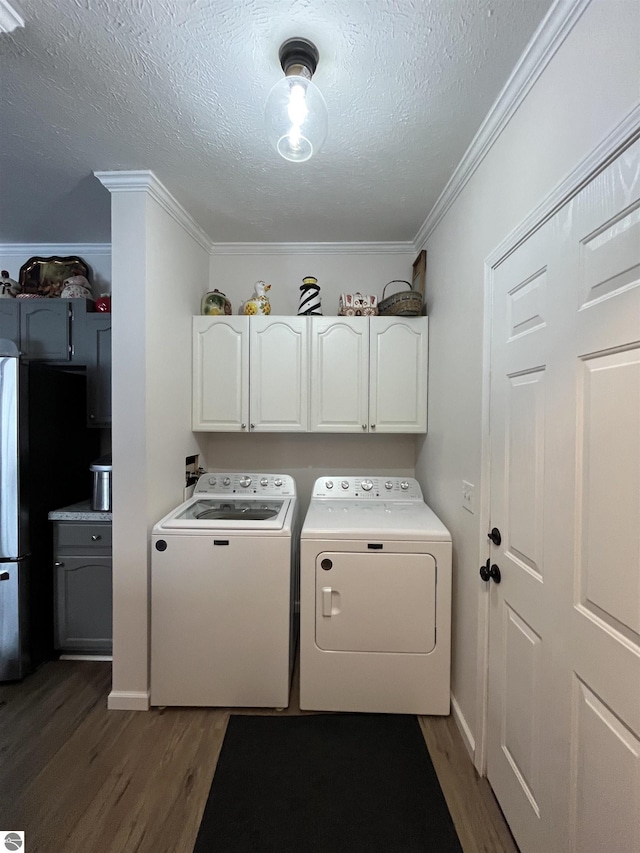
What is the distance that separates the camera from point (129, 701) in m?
1.86

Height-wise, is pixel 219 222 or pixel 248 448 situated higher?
pixel 219 222

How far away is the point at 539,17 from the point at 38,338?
2.87m

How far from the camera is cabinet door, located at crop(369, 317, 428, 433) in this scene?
238 cm

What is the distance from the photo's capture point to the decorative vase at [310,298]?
2.45 meters

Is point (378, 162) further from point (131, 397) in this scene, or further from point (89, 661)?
point (89, 661)

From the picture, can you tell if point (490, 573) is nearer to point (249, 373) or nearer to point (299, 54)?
point (249, 373)

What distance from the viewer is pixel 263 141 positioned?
1.58 metres

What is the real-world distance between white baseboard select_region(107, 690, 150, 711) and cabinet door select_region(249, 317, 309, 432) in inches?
59.5

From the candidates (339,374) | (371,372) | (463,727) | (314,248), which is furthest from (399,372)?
(463,727)

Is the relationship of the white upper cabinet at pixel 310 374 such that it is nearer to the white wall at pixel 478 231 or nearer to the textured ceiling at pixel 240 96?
the white wall at pixel 478 231

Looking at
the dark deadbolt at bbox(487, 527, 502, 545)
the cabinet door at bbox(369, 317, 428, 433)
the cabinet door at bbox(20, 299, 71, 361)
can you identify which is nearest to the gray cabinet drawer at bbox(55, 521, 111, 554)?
the cabinet door at bbox(20, 299, 71, 361)

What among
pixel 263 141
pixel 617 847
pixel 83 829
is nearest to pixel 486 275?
pixel 263 141

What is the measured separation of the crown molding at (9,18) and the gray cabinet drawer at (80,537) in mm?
2101

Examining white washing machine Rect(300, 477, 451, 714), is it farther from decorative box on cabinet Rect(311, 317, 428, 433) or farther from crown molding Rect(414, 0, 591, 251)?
crown molding Rect(414, 0, 591, 251)
